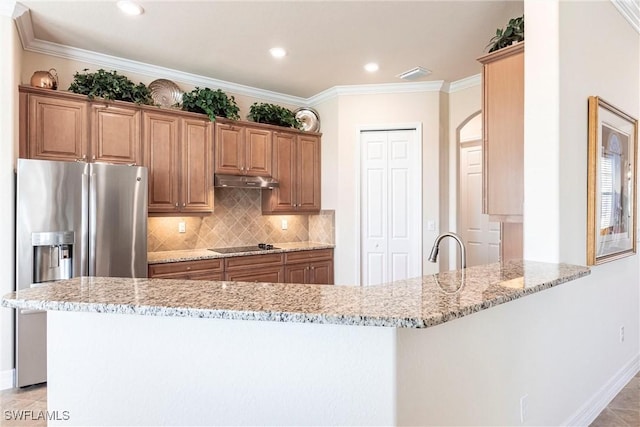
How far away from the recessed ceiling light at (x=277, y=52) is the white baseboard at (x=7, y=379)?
3.38 m

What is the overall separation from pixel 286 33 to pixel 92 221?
7.31 ft

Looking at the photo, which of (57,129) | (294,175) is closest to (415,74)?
(294,175)

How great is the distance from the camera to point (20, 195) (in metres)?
2.66

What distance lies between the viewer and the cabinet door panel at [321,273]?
4.45 meters

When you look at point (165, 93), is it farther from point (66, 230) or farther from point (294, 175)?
point (66, 230)

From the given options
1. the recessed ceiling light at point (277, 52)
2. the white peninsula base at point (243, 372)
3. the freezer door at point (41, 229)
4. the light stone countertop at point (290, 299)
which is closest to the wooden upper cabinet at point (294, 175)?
the recessed ceiling light at point (277, 52)

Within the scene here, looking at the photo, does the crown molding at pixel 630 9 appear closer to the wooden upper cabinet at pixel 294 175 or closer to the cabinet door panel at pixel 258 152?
the wooden upper cabinet at pixel 294 175

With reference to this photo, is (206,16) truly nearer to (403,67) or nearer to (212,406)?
(403,67)

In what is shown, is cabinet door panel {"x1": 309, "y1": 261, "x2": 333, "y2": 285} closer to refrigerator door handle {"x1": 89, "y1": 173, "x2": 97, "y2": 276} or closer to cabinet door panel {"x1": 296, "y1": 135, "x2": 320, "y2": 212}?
cabinet door panel {"x1": 296, "y1": 135, "x2": 320, "y2": 212}

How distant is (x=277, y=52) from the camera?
3.45 metres

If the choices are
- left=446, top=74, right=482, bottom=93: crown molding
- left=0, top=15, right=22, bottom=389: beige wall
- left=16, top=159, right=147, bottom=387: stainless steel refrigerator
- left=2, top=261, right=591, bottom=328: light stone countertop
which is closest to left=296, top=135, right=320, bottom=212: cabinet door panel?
left=446, top=74, right=482, bottom=93: crown molding

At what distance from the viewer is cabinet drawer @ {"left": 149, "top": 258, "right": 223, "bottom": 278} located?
11.0 ft

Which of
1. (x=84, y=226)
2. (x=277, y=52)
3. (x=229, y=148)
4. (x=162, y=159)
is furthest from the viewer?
(x=229, y=148)

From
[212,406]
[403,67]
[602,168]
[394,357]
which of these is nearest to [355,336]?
[394,357]
